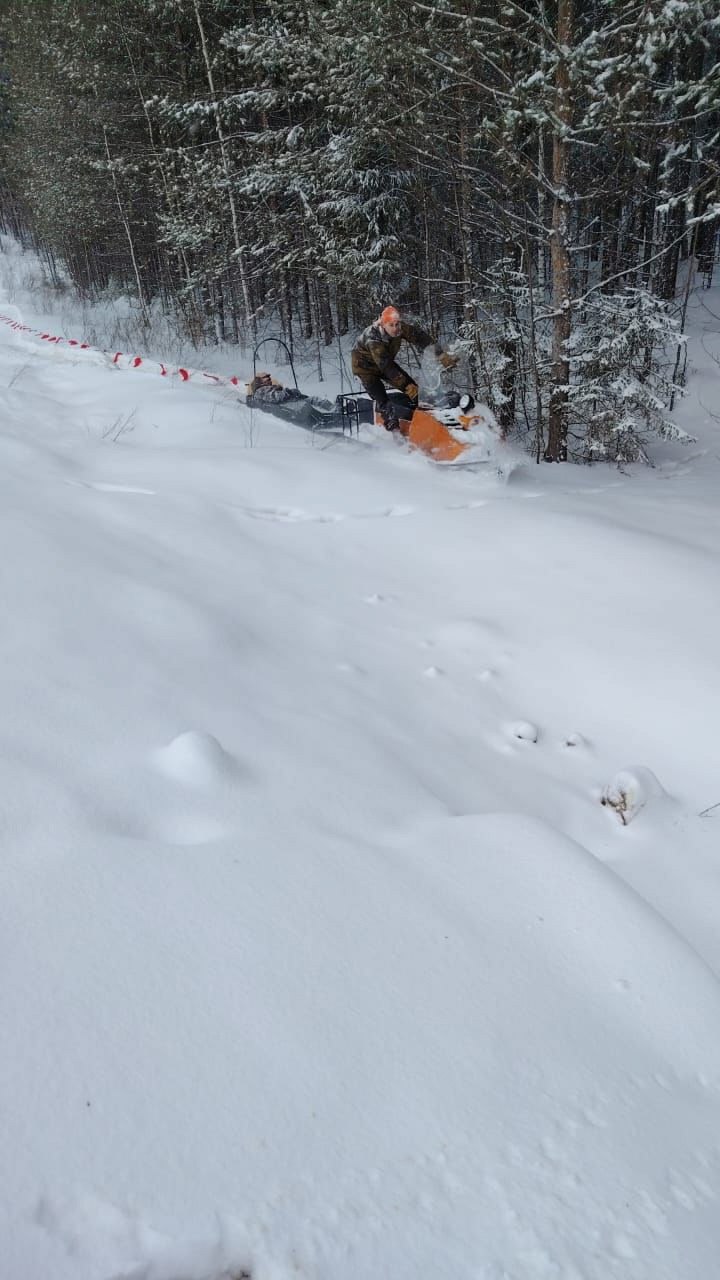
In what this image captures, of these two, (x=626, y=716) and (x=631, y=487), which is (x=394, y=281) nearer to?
(x=631, y=487)

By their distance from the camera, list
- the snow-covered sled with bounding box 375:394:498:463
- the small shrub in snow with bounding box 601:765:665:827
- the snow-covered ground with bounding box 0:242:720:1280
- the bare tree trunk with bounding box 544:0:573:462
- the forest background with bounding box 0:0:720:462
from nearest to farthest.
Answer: the snow-covered ground with bounding box 0:242:720:1280
the small shrub in snow with bounding box 601:765:665:827
the snow-covered sled with bounding box 375:394:498:463
the bare tree trunk with bounding box 544:0:573:462
the forest background with bounding box 0:0:720:462

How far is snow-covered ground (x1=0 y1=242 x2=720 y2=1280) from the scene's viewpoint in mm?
1019

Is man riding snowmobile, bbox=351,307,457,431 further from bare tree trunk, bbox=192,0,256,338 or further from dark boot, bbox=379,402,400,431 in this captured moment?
bare tree trunk, bbox=192,0,256,338

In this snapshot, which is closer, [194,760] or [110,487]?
[194,760]

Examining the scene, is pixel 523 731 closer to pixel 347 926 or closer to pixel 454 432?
pixel 347 926

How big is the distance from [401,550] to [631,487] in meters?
3.58

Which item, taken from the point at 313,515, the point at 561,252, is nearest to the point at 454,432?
the point at 313,515

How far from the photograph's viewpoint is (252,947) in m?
1.42

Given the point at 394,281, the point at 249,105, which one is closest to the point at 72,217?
the point at 249,105

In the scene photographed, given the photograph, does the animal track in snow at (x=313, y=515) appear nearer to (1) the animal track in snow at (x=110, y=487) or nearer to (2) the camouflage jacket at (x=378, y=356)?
(1) the animal track in snow at (x=110, y=487)

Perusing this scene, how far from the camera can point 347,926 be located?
1.53m

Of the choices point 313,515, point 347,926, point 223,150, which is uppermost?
point 223,150

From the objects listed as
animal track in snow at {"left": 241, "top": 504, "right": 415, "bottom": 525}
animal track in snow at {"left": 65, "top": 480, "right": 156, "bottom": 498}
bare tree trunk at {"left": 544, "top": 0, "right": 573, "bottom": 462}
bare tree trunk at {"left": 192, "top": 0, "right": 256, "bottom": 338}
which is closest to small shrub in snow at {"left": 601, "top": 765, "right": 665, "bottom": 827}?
animal track in snow at {"left": 241, "top": 504, "right": 415, "bottom": 525}

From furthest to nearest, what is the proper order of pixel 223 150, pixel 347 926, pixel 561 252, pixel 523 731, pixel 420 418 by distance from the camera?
pixel 223 150, pixel 561 252, pixel 420 418, pixel 523 731, pixel 347 926
